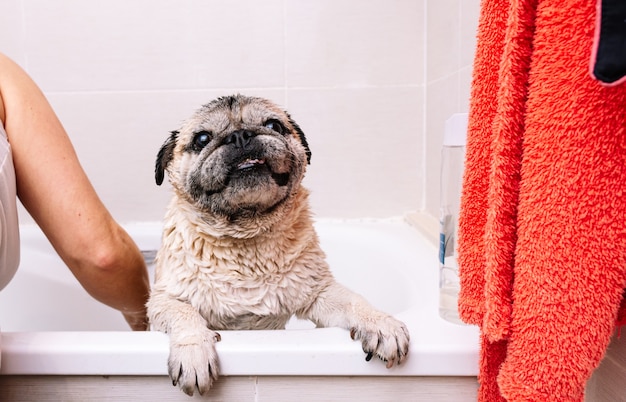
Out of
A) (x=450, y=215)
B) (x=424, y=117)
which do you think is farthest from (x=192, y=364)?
(x=424, y=117)

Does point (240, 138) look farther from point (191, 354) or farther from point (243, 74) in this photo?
point (243, 74)

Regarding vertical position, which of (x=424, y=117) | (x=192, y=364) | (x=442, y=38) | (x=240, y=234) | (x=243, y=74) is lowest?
(x=192, y=364)

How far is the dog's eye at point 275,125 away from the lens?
3.25 feet

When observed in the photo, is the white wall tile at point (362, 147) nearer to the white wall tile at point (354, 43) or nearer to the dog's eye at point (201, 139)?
the white wall tile at point (354, 43)

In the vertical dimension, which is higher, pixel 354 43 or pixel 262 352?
pixel 354 43

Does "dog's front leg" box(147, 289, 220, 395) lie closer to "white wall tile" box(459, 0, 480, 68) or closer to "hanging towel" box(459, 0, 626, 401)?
"hanging towel" box(459, 0, 626, 401)

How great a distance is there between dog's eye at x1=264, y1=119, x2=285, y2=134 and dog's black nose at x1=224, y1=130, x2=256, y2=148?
0.10 m

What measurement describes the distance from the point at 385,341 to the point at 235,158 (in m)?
0.43

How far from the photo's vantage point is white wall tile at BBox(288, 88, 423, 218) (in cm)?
176

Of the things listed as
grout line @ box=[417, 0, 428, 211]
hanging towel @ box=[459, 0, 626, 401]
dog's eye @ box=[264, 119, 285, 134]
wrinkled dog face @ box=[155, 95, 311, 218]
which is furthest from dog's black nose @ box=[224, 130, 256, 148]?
grout line @ box=[417, 0, 428, 211]

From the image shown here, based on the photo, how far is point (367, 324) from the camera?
749 mm

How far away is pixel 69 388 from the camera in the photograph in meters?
0.75

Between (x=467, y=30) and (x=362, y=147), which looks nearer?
(x=467, y=30)

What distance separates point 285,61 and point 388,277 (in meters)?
0.93
